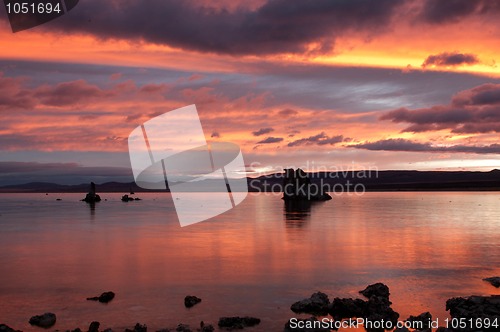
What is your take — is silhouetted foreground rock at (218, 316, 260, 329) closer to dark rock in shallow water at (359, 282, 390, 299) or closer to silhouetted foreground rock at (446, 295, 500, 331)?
dark rock in shallow water at (359, 282, 390, 299)

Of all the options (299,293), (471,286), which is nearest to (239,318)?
(299,293)

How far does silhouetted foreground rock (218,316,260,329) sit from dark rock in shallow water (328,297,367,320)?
295cm

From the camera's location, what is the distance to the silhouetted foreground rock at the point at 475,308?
1623 cm

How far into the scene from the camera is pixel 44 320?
58.6 feet

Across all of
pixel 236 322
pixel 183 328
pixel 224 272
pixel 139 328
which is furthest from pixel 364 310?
pixel 224 272

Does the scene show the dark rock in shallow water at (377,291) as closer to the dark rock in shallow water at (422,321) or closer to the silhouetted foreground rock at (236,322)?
the dark rock in shallow water at (422,321)

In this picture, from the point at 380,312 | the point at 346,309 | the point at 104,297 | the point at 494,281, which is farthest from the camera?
the point at 494,281

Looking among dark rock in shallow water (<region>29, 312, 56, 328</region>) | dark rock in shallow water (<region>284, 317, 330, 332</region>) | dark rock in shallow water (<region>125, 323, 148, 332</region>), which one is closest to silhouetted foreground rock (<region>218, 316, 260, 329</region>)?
dark rock in shallow water (<region>284, 317, 330, 332</region>)

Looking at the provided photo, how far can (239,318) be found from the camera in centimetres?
1756

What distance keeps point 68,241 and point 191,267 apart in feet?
74.4

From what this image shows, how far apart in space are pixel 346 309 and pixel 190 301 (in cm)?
658

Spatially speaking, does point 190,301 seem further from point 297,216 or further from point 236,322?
point 297,216

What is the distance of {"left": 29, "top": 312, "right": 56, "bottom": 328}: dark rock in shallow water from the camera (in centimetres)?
1773

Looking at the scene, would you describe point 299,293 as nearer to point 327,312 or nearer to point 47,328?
point 327,312
